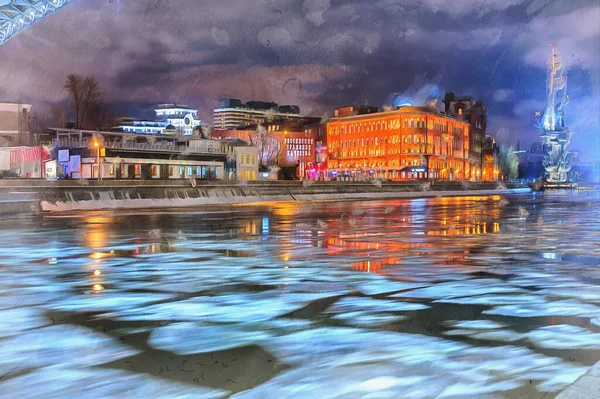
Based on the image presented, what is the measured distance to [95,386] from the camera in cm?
471

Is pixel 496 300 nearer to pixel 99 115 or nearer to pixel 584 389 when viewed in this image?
pixel 584 389

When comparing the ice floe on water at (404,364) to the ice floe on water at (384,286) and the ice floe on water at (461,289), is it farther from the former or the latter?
the ice floe on water at (384,286)

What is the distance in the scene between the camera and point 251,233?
1900cm

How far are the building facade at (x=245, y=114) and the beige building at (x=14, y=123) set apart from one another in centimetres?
10874

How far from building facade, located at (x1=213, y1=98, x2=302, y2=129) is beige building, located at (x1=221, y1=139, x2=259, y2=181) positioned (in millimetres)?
85394

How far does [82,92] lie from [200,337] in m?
82.1

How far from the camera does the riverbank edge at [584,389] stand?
3877mm

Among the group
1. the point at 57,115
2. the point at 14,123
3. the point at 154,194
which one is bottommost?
the point at 154,194

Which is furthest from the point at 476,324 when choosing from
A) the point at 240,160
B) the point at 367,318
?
the point at 240,160

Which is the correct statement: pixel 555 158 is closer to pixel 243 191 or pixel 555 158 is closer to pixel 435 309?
pixel 243 191

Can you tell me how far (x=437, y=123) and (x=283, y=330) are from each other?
149m

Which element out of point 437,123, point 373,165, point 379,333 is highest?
point 437,123

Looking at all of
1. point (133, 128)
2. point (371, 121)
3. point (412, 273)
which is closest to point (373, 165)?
point (371, 121)

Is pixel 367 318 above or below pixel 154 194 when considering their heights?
below
